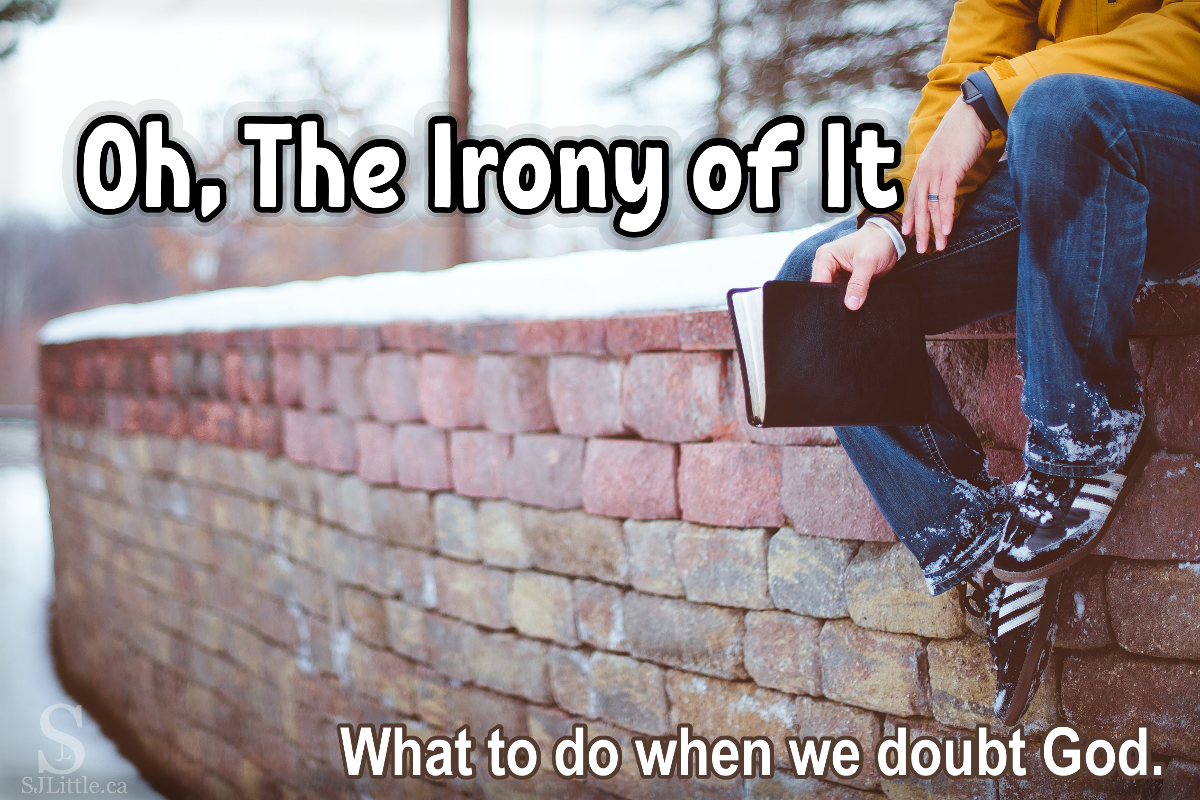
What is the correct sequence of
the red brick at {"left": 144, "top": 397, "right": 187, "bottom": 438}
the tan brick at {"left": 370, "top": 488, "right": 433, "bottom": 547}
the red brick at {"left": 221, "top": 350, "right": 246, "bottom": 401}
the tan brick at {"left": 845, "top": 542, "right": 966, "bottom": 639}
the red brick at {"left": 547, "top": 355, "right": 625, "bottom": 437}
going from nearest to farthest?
the tan brick at {"left": 845, "top": 542, "right": 966, "bottom": 639} → the red brick at {"left": 547, "top": 355, "right": 625, "bottom": 437} → the tan brick at {"left": 370, "top": 488, "right": 433, "bottom": 547} → the red brick at {"left": 221, "top": 350, "right": 246, "bottom": 401} → the red brick at {"left": 144, "top": 397, "right": 187, "bottom": 438}

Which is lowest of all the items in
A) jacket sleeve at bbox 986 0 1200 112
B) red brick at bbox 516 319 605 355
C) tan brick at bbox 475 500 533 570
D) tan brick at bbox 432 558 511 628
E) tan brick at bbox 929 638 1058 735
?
tan brick at bbox 432 558 511 628

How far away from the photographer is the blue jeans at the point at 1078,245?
1.18m

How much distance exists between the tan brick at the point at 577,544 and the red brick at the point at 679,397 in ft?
1.06

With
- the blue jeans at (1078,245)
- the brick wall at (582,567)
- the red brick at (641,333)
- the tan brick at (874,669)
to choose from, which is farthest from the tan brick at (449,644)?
the blue jeans at (1078,245)

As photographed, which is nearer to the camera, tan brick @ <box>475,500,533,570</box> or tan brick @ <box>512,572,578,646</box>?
tan brick @ <box>512,572,578,646</box>

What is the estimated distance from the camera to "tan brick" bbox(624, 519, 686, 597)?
226 cm

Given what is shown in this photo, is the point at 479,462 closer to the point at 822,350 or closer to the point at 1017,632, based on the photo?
the point at 822,350

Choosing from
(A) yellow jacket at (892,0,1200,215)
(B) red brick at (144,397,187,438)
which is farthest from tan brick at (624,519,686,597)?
(B) red brick at (144,397,187,438)

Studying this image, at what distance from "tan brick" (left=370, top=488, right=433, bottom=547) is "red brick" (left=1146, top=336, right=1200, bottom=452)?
2.20 meters

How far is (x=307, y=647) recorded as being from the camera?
3609 millimetres

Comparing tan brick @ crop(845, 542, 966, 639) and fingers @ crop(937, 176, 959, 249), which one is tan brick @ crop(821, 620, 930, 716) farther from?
fingers @ crop(937, 176, 959, 249)

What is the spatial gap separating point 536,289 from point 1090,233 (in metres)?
1.65

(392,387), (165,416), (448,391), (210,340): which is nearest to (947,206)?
(448,391)

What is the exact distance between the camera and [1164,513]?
1.51m
